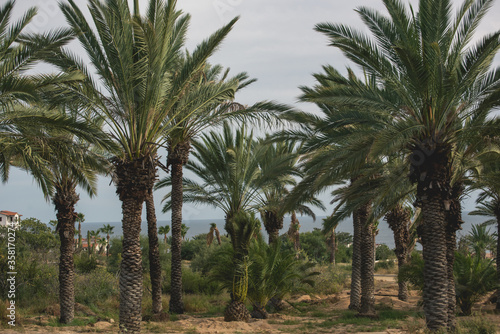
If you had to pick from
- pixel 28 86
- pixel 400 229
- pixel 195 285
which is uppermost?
pixel 28 86

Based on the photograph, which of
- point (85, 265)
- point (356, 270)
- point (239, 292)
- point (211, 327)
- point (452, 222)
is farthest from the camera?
point (85, 265)

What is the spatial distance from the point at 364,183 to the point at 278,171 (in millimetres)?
4497

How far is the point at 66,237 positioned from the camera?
16.7 meters

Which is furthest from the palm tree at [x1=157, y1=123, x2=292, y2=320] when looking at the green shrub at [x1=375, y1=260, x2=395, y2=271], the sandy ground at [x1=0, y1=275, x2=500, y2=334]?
the green shrub at [x1=375, y1=260, x2=395, y2=271]

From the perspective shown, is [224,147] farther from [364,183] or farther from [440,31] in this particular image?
[440,31]

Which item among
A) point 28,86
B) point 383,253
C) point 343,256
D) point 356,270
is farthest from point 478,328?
point 343,256

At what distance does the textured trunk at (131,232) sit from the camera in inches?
454

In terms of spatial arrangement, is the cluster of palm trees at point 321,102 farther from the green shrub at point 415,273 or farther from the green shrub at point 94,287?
the green shrub at point 94,287

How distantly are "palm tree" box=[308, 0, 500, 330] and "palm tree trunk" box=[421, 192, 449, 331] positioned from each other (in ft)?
0.08

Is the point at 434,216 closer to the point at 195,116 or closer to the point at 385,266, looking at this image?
the point at 195,116

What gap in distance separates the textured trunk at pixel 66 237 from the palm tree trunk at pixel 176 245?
158 inches

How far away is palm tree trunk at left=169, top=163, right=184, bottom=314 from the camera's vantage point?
18.8 m

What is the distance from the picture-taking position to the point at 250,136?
2089cm

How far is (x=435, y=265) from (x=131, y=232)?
806 centimetres
